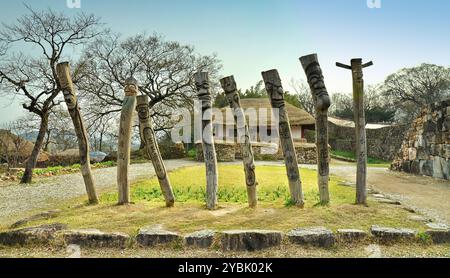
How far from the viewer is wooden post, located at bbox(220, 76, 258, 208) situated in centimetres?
521

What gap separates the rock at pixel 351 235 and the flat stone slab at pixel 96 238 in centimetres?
254

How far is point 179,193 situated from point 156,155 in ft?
6.53

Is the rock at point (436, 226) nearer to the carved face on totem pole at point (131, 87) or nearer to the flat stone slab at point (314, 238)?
the flat stone slab at point (314, 238)

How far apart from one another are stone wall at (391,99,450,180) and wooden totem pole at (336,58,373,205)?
604 cm

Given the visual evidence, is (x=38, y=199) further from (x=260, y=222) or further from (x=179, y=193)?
(x=260, y=222)

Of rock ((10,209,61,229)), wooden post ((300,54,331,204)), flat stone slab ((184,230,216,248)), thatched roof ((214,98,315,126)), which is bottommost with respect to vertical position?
flat stone slab ((184,230,216,248))

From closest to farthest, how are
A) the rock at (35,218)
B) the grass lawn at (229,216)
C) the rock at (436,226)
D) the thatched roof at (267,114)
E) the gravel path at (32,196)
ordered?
1. the rock at (436,226)
2. the grass lawn at (229,216)
3. the rock at (35,218)
4. the gravel path at (32,196)
5. the thatched roof at (267,114)

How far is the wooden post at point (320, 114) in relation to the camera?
16.7 ft

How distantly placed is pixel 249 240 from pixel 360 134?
2.77m

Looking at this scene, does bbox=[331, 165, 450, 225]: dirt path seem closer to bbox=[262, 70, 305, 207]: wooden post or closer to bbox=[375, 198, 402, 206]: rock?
bbox=[375, 198, 402, 206]: rock

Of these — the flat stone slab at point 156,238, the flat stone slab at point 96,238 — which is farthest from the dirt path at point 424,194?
the flat stone slab at point 96,238

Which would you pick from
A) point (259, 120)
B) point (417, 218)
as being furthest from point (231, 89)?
point (259, 120)

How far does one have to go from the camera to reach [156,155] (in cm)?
543

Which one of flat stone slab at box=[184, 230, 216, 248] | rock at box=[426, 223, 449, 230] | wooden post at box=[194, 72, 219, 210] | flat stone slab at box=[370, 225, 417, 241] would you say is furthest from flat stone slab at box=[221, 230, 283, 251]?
rock at box=[426, 223, 449, 230]
